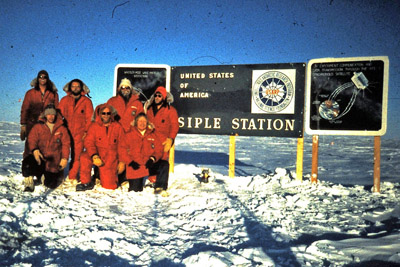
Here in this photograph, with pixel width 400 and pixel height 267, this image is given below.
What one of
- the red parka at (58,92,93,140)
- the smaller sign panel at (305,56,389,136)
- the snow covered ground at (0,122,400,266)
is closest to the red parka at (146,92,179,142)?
the snow covered ground at (0,122,400,266)

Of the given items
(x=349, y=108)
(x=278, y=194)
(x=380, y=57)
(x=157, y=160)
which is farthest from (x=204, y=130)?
(x=380, y=57)

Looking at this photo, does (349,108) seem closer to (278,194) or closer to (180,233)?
(278,194)

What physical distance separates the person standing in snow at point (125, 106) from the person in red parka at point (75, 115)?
0.52 metres

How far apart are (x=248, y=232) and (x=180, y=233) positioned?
0.76 meters

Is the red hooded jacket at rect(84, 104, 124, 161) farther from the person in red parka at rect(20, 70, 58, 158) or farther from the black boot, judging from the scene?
the person in red parka at rect(20, 70, 58, 158)

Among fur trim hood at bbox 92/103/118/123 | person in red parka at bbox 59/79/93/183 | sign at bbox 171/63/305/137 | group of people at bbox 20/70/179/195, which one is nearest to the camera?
group of people at bbox 20/70/179/195

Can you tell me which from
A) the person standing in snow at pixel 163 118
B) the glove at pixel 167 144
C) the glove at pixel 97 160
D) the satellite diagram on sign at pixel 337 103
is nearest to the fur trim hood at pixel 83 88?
the person standing in snow at pixel 163 118

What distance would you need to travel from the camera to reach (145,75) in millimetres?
6340

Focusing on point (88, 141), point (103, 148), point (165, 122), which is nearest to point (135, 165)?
point (103, 148)

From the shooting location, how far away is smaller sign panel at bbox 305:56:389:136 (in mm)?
5000

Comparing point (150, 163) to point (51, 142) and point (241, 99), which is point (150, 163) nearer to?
point (51, 142)

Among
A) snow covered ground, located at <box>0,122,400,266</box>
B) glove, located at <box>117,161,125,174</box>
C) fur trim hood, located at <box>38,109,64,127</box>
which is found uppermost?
fur trim hood, located at <box>38,109,64,127</box>

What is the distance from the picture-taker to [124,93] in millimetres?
5180

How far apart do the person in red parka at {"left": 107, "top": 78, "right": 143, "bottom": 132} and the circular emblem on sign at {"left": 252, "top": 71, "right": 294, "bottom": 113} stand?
8.70 ft
